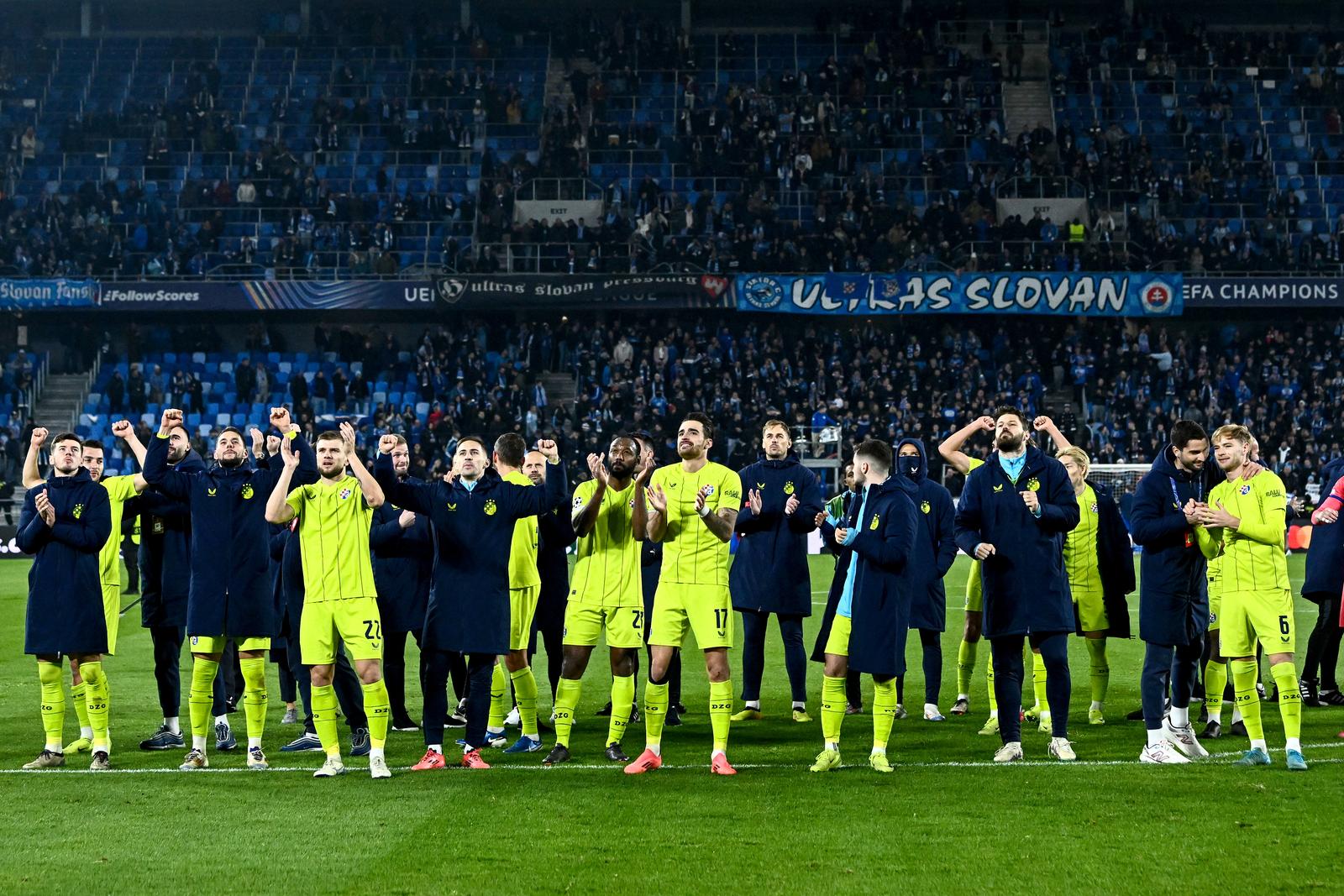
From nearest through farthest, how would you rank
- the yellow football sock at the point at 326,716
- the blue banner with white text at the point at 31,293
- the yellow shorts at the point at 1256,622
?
1. the yellow shorts at the point at 1256,622
2. the yellow football sock at the point at 326,716
3. the blue banner with white text at the point at 31,293

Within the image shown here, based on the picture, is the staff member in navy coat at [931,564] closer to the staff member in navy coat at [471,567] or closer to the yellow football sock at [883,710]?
the yellow football sock at [883,710]

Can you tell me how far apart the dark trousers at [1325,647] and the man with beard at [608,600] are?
598cm

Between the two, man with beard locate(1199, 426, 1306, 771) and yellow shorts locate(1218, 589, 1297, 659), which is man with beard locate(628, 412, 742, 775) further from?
yellow shorts locate(1218, 589, 1297, 659)

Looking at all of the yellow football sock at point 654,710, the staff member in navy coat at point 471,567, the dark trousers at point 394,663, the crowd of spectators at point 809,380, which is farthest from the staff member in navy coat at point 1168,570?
the crowd of spectators at point 809,380

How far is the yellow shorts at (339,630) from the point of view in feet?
30.9

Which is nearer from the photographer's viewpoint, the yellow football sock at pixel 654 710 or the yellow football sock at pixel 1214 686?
the yellow football sock at pixel 654 710

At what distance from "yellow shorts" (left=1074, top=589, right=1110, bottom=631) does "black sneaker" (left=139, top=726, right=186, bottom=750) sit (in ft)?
21.8

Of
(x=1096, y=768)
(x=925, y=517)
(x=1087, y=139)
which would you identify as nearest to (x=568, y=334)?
(x=1087, y=139)

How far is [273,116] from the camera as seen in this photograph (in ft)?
145

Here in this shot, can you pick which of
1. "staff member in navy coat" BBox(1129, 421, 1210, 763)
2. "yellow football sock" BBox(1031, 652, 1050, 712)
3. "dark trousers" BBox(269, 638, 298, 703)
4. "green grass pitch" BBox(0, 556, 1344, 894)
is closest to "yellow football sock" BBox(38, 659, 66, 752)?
"green grass pitch" BBox(0, 556, 1344, 894)

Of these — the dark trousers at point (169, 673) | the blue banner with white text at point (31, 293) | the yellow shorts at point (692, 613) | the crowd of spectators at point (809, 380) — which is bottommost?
the dark trousers at point (169, 673)

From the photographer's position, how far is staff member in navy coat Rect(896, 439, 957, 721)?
38.6ft

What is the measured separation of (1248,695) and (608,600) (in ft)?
13.2

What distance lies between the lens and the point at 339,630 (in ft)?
31.2
